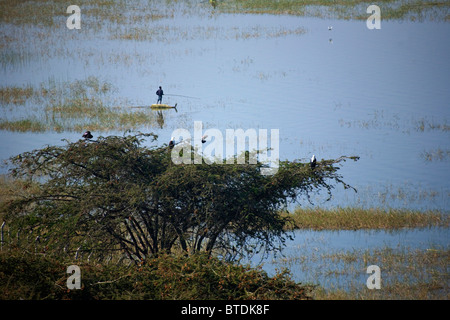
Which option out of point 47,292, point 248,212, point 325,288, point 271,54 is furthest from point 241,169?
point 271,54

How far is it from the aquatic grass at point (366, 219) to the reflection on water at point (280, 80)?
986 mm

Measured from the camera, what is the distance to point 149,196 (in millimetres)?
10984

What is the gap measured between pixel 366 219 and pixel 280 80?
1847 cm

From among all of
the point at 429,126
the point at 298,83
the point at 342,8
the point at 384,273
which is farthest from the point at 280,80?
the point at 384,273

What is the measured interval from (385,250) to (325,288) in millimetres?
2925

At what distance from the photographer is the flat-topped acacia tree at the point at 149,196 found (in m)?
10.9

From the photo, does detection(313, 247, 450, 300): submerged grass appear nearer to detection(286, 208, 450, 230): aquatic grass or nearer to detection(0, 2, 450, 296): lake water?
detection(0, 2, 450, 296): lake water

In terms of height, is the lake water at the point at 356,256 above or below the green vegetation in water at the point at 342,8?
below

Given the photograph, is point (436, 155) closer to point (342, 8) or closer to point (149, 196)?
point (149, 196)

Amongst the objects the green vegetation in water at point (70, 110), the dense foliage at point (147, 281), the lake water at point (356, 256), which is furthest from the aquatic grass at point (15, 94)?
the dense foliage at point (147, 281)

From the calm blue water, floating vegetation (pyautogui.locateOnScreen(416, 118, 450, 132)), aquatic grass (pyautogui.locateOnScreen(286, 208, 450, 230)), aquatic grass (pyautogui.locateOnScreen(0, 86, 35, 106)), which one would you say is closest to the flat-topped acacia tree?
the calm blue water

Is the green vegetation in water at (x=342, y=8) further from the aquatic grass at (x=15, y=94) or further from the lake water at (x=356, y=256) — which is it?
the lake water at (x=356, y=256)

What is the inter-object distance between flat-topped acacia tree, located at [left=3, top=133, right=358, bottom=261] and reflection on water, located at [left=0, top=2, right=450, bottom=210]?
25.2 ft

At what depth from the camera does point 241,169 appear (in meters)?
11.3
